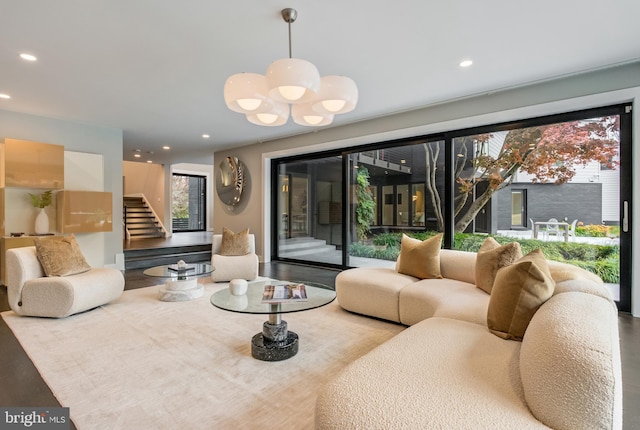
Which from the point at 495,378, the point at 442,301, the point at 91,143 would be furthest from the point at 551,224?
the point at 91,143

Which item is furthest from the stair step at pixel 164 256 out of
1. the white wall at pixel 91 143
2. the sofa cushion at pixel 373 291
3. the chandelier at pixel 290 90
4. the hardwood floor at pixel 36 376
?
the chandelier at pixel 290 90

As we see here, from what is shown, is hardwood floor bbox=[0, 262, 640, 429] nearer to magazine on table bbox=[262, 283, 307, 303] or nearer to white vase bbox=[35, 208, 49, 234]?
magazine on table bbox=[262, 283, 307, 303]

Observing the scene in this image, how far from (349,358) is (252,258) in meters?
2.90

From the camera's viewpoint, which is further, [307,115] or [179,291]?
[179,291]

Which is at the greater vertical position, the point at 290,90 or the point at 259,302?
the point at 290,90

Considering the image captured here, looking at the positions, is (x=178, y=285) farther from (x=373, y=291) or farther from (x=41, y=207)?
(x=41, y=207)

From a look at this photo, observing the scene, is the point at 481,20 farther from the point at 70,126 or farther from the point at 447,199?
the point at 70,126

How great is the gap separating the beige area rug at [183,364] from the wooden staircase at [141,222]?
679 centimetres

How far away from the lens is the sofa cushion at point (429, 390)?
1095mm

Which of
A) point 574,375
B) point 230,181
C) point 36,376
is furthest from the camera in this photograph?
point 230,181

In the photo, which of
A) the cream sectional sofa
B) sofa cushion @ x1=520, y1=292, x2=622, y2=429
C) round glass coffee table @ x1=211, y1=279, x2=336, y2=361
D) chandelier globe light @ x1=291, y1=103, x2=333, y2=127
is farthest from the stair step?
sofa cushion @ x1=520, y1=292, x2=622, y2=429

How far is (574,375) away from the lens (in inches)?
42.5

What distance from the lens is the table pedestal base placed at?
93.7 inches

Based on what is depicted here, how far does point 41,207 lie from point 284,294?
4.92 m
